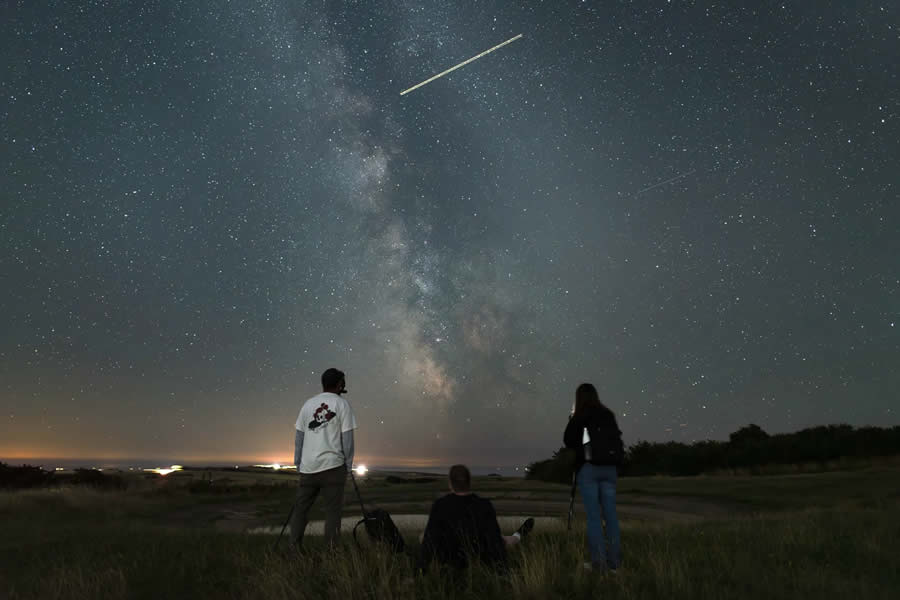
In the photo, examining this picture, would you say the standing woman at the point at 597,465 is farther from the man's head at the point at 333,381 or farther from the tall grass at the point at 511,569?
the man's head at the point at 333,381

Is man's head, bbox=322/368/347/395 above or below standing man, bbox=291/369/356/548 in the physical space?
above

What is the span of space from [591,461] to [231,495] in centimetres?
2269

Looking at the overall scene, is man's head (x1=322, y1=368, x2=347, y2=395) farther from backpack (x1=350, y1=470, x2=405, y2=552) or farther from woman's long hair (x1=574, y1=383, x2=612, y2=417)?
woman's long hair (x1=574, y1=383, x2=612, y2=417)

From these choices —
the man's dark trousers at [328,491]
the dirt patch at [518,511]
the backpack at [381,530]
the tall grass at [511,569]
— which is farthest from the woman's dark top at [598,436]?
the dirt patch at [518,511]

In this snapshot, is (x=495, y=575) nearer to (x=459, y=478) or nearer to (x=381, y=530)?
(x=459, y=478)

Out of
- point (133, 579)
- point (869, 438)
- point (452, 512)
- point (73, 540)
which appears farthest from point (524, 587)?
point (869, 438)

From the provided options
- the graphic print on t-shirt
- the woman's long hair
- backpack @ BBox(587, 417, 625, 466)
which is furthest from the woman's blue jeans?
the graphic print on t-shirt

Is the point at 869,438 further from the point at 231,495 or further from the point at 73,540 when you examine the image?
the point at 73,540

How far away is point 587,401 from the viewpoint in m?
7.83

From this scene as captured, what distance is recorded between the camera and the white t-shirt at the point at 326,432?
8531mm

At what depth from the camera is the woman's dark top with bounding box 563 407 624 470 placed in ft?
24.6

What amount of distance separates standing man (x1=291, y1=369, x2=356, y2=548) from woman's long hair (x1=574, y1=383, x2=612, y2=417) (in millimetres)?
3104

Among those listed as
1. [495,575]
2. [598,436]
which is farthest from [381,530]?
[598,436]

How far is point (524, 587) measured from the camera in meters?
5.98
